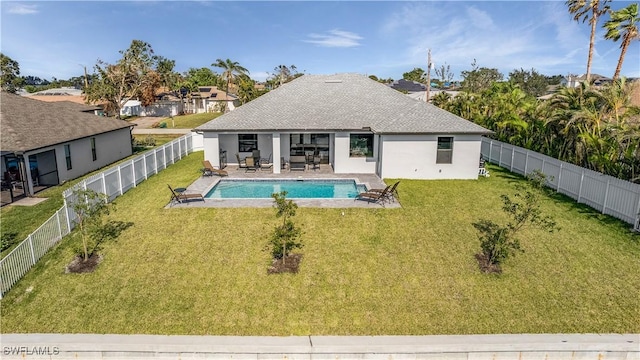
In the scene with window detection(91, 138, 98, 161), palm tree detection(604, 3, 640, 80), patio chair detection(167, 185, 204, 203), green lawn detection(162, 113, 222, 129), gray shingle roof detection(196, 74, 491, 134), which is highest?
palm tree detection(604, 3, 640, 80)

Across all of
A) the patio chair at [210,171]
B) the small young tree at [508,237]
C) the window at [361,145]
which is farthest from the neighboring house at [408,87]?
the small young tree at [508,237]

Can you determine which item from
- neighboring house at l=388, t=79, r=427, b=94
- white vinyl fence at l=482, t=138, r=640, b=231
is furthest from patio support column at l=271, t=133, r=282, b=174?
neighboring house at l=388, t=79, r=427, b=94

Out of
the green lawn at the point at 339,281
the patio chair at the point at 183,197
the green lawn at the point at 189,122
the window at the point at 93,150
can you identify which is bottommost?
the green lawn at the point at 339,281

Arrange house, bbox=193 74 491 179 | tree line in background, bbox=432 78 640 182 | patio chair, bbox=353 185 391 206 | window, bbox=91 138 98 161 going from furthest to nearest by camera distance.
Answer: window, bbox=91 138 98 161, house, bbox=193 74 491 179, patio chair, bbox=353 185 391 206, tree line in background, bbox=432 78 640 182

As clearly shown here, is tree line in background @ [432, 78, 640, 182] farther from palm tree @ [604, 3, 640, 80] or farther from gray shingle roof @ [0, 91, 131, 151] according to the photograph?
gray shingle roof @ [0, 91, 131, 151]

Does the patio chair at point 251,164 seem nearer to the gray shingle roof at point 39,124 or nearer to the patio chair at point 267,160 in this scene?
the patio chair at point 267,160

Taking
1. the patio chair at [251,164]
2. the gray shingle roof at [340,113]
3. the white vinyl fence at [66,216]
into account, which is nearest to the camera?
the white vinyl fence at [66,216]

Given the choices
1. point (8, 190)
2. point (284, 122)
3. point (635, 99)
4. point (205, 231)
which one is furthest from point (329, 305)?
point (635, 99)
